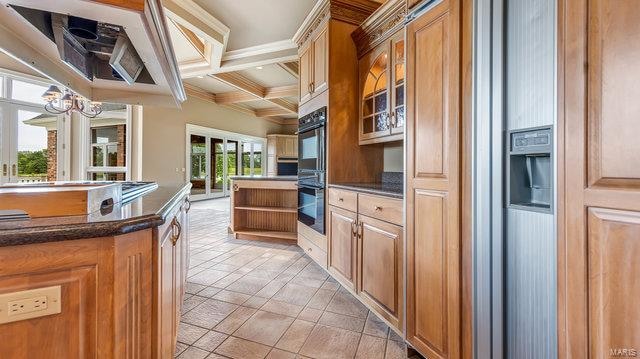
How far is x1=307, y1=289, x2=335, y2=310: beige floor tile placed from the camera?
2.18 meters

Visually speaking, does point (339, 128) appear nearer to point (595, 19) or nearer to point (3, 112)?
point (595, 19)

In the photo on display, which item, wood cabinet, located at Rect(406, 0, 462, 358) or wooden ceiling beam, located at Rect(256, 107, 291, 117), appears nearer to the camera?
wood cabinet, located at Rect(406, 0, 462, 358)

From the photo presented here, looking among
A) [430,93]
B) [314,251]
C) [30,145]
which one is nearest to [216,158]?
[30,145]

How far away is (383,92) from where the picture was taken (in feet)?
8.18

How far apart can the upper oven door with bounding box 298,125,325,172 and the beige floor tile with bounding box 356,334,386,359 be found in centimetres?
150

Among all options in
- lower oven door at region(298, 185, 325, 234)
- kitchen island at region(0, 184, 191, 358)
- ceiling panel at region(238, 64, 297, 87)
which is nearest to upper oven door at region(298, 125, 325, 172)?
lower oven door at region(298, 185, 325, 234)

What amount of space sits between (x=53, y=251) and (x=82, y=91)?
1506 millimetres

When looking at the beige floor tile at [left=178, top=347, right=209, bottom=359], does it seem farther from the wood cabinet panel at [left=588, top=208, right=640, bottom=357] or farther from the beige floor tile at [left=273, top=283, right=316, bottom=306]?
the wood cabinet panel at [left=588, top=208, right=640, bottom=357]

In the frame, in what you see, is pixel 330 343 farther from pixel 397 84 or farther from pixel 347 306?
pixel 397 84

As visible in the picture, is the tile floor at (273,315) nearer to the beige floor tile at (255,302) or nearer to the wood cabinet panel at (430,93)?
the beige floor tile at (255,302)

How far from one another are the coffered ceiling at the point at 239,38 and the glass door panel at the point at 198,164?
176 centimetres

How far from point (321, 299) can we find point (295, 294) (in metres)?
0.23

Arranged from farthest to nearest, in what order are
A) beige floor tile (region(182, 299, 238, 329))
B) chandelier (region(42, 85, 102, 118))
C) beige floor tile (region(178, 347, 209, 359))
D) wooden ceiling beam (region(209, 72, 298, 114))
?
1. wooden ceiling beam (region(209, 72, 298, 114))
2. chandelier (region(42, 85, 102, 118))
3. beige floor tile (region(182, 299, 238, 329))
4. beige floor tile (region(178, 347, 209, 359))

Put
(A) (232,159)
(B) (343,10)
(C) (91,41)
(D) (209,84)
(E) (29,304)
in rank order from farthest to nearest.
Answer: (A) (232,159), (D) (209,84), (B) (343,10), (C) (91,41), (E) (29,304)
